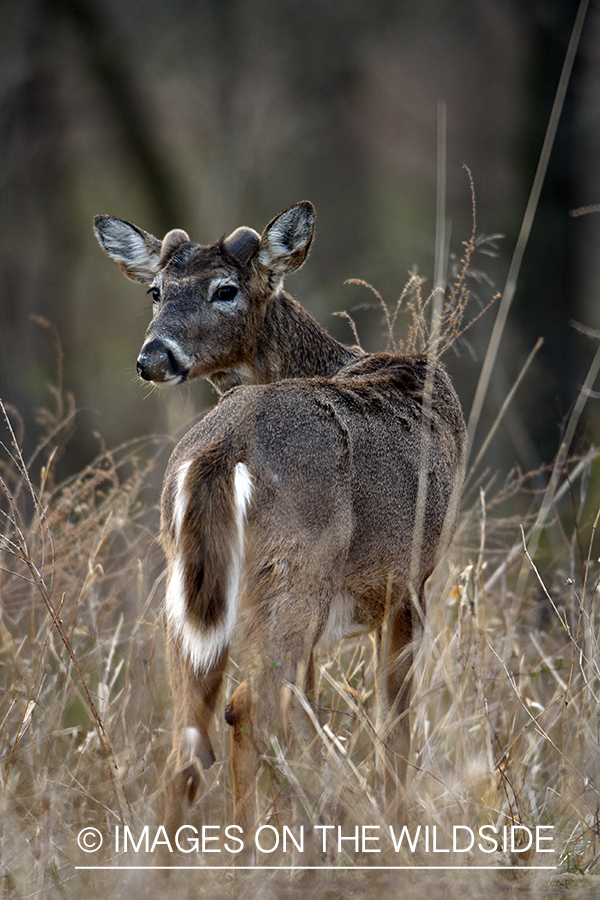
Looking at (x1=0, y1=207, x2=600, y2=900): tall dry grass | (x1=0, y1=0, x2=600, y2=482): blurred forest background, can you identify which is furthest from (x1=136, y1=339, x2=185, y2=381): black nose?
(x1=0, y1=0, x2=600, y2=482): blurred forest background

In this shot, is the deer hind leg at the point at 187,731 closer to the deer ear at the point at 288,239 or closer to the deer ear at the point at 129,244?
the deer ear at the point at 288,239

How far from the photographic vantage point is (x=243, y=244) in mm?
5012

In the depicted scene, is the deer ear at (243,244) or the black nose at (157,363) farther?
the deer ear at (243,244)

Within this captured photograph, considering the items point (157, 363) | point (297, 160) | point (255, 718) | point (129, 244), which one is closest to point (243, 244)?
point (129, 244)

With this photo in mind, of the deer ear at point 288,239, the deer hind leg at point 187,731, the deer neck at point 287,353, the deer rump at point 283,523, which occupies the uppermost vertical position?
the deer ear at point 288,239

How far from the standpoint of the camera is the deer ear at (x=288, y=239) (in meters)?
4.92

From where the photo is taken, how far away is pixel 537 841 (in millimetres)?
3553

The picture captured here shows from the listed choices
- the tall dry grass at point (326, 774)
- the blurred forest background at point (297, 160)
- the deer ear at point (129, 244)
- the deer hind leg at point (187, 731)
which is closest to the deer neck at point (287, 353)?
the tall dry grass at point (326, 774)

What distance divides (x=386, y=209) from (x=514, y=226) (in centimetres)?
654

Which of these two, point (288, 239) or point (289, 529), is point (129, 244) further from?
point (289, 529)

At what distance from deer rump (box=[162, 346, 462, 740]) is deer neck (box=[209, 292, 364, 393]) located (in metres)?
1.20

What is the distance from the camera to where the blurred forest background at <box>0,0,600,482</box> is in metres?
9.57

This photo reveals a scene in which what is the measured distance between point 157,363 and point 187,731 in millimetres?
1811

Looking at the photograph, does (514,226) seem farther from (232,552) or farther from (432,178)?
(232,552)
